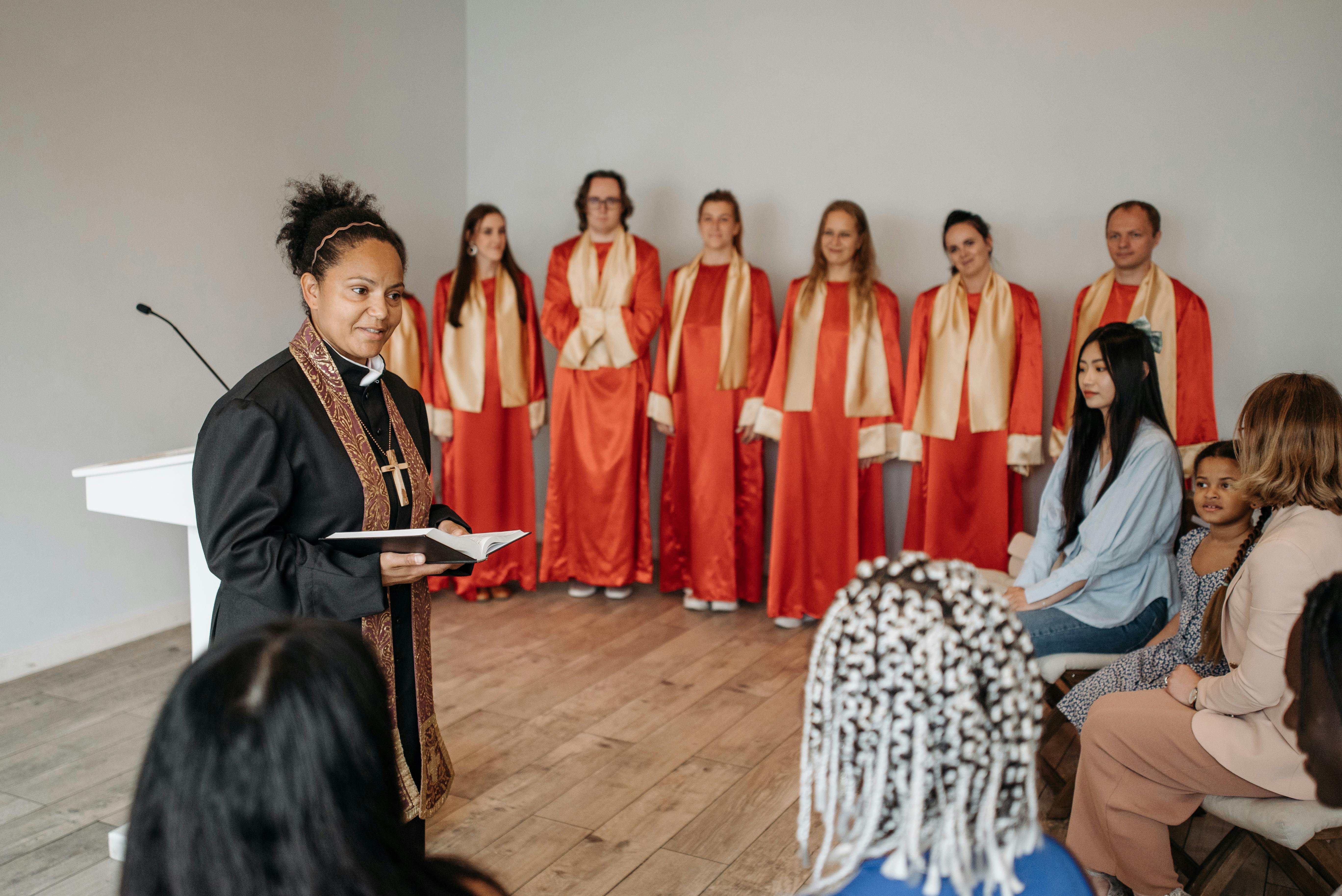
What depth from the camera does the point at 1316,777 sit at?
5.69 feet

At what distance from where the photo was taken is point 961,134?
446cm

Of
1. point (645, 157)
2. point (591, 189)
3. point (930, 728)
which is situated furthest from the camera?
point (645, 157)

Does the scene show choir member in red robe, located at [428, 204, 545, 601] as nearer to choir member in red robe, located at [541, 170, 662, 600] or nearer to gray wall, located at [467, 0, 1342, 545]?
choir member in red robe, located at [541, 170, 662, 600]

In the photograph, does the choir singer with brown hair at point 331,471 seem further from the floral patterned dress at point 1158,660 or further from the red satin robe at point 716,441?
the red satin robe at point 716,441

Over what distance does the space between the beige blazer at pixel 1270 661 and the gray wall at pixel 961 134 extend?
255 cm

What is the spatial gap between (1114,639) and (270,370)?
2212 millimetres

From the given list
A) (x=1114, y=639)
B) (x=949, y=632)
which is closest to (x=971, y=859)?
(x=949, y=632)

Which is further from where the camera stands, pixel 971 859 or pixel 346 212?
pixel 346 212

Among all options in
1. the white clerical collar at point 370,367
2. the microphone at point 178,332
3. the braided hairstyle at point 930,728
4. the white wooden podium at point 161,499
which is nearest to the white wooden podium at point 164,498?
the white wooden podium at point 161,499

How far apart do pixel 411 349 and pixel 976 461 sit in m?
2.59

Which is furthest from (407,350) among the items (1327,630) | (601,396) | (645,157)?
(1327,630)

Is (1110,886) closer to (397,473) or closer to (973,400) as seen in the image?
(397,473)

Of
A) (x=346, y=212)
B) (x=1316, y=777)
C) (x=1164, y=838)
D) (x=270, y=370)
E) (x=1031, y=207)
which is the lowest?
(x=1164, y=838)

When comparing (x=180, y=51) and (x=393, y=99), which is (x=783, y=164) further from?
(x=180, y=51)
